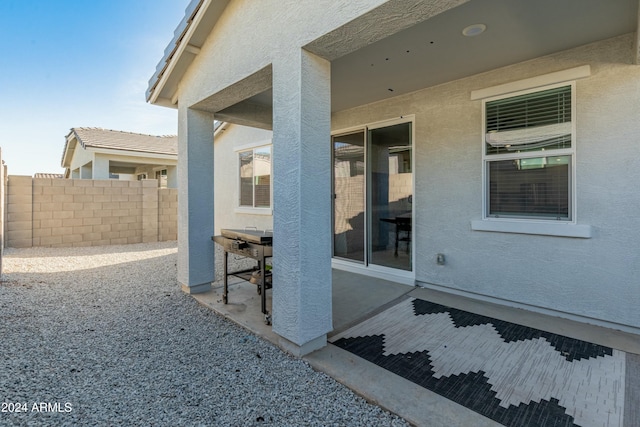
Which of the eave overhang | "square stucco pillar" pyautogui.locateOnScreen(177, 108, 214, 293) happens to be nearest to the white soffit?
the eave overhang

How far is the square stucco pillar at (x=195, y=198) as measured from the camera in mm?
4438

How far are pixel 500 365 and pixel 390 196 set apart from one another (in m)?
3.14

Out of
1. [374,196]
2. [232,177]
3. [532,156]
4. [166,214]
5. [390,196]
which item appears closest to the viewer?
[532,156]

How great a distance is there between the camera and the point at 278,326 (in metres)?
2.94

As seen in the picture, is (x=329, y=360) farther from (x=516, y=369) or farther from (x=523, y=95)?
(x=523, y=95)

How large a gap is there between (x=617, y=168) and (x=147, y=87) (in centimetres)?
663

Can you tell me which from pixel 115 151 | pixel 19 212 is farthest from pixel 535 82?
pixel 115 151

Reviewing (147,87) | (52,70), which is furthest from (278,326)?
(52,70)

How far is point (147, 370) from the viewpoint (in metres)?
2.60

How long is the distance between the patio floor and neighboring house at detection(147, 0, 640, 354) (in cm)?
43

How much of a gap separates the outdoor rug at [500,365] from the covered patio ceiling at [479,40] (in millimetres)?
3075

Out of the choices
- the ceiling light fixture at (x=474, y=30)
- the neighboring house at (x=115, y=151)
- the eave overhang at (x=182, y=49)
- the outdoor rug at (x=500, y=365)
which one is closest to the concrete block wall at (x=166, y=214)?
the neighboring house at (x=115, y=151)

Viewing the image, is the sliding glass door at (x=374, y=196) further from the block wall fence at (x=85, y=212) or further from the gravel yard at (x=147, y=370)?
the block wall fence at (x=85, y=212)

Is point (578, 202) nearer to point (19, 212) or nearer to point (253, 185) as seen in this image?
point (253, 185)
